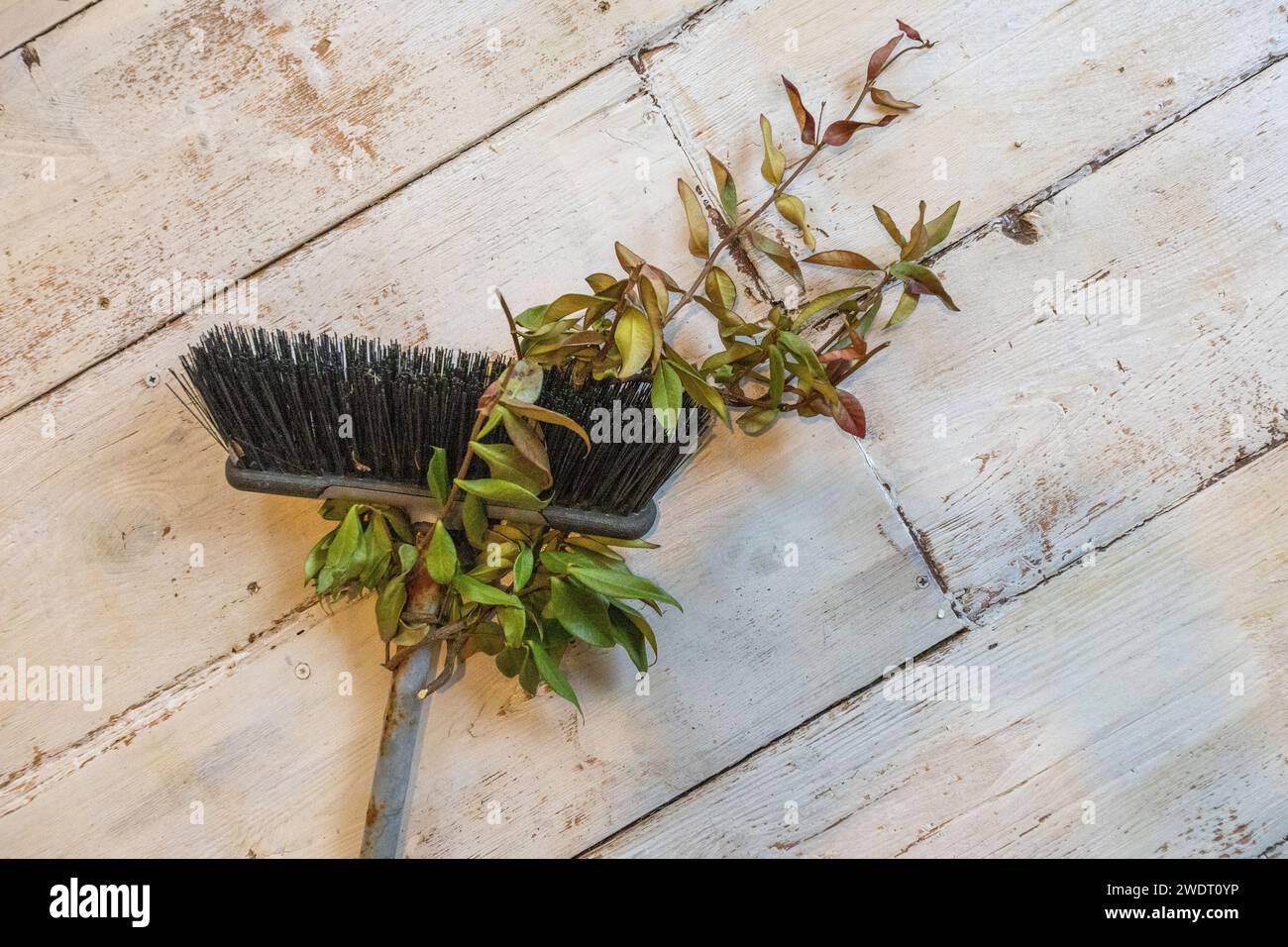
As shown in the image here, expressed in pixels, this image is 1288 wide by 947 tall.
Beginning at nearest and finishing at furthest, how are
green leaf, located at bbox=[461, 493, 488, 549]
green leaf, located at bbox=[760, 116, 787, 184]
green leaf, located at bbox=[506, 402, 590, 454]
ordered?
green leaf, located at bbox=[506, 402, 590, 454] < green leaf, located at bbox=[461, 493, 488, 549] < green leaf, located at bbox=[760, 116, 787, 184]

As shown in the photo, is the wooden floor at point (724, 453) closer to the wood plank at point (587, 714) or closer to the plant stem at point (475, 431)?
the wood plank at point (587, 714)

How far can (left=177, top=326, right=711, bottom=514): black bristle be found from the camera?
0.76 m

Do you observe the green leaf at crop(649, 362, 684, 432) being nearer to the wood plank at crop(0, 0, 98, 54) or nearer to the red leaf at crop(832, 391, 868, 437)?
the red leaf at crop(832, 391, 868, 437)

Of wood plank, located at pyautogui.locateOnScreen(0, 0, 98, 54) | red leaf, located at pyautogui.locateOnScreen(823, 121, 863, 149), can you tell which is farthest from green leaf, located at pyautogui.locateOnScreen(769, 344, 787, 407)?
wood plank, located at pyautogui.locateOnScreen(0, 0, 98, 54)

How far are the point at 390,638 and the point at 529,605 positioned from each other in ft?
0.43

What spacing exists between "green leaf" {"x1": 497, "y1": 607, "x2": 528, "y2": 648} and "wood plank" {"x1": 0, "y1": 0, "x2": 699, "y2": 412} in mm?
439

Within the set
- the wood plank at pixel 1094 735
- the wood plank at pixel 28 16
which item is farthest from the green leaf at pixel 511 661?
the wood plank at pixel 28 16

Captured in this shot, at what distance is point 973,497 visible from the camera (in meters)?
0.87

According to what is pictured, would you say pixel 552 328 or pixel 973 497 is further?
pixel 973 497

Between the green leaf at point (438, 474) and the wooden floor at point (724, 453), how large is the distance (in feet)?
0.68

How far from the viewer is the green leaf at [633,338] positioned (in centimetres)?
67

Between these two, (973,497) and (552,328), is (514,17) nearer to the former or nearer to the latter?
(552,328)
